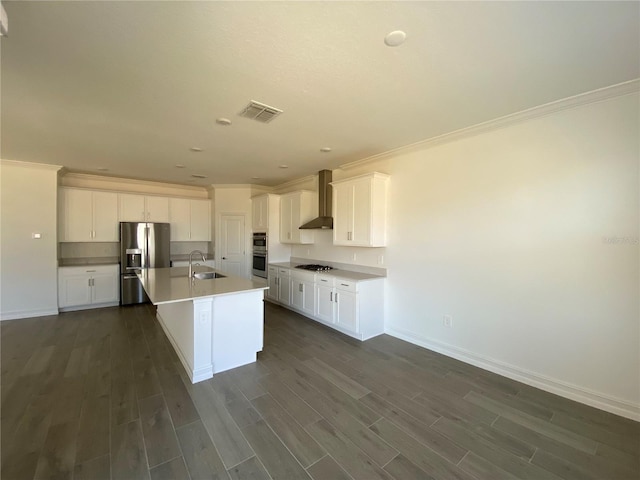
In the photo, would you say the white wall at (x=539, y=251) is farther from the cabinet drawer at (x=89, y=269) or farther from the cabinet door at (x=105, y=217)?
the cabinet door at (x=105, y=217)

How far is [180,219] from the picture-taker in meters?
6.33

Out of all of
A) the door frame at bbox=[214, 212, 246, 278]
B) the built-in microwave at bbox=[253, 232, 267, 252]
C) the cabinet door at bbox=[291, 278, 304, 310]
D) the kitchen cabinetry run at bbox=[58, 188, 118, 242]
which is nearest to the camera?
the cabinet door at bbox=[291, 278, 304, 310]

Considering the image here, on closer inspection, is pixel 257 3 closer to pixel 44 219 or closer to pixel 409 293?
pixel 409 293

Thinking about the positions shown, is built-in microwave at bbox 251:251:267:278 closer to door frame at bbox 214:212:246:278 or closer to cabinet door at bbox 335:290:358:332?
door frame at bbox 214:212:246:278

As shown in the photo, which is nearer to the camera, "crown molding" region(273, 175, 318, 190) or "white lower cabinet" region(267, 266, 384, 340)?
"white lower cabinet" region(267, 266, 384, 340)

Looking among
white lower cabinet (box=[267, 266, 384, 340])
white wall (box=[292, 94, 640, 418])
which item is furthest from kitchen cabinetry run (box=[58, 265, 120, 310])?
white wall (box=[292, 94, 640, 418])

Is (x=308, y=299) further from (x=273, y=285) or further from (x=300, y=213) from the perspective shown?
(x=300, y=213)

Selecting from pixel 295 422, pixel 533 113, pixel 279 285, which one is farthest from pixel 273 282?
pixel 533 113

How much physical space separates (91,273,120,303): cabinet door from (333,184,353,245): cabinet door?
4557 millimetres

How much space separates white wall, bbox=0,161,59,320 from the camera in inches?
175

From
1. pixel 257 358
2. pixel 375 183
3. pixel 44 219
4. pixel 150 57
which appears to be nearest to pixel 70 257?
pixel 44 219

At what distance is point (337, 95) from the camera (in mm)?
2330

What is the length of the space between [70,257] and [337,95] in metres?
6.38

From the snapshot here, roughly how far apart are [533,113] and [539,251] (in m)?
1.34
